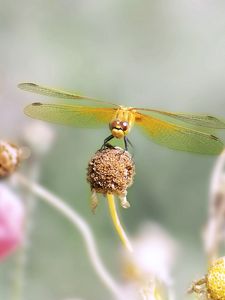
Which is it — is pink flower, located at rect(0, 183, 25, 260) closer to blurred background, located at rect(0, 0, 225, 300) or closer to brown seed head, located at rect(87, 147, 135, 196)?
brown seed head, located at rect(87, 147, 135, 196)

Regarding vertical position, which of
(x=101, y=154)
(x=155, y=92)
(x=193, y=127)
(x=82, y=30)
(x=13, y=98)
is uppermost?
(x=82, y=30)

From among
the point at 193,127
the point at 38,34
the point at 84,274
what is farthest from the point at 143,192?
→ the point at 193,127

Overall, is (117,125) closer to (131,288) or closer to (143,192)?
(131,288)

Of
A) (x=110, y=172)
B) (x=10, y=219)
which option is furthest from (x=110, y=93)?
(x=110, y=172)

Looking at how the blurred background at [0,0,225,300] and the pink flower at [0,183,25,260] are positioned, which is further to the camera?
the blurred background at [0,0,225,300]

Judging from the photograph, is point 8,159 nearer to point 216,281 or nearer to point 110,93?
point 216,281

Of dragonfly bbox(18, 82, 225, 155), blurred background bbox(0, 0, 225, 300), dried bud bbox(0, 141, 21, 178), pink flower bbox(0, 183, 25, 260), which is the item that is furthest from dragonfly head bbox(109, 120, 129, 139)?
blurred background bbox(0, 0, 225, 300)
